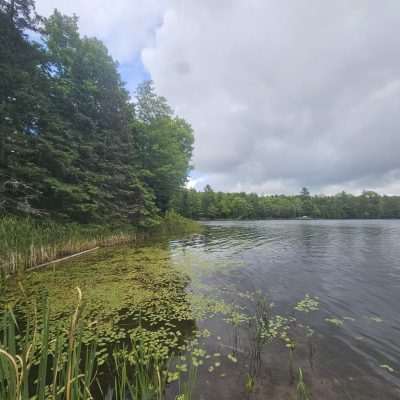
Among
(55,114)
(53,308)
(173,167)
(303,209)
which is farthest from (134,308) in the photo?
(303,209)

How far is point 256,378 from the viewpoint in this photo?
2826 millimetres

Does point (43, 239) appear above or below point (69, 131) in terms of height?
below

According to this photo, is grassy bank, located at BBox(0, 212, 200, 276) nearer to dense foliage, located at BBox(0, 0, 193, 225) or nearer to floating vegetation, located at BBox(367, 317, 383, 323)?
dense foliage, located at BBox(0, 0, 193, 225)

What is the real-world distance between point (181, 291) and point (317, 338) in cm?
350

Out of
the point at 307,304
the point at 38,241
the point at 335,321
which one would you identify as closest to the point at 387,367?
the point at 335,321

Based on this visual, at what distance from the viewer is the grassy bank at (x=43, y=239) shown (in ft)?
22.3

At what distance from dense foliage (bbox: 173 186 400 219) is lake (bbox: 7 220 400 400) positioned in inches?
2404

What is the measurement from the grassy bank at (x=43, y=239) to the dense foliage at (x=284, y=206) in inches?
2166

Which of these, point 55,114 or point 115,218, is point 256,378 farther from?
point 55,114

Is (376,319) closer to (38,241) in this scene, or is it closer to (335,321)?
(335,321)

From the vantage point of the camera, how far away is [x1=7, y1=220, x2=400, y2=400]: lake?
2.81 meters

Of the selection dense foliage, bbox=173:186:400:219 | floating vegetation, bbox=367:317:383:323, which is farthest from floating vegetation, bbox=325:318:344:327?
dense foliage, bbox=173:186:400:219

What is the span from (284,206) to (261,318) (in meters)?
87.1

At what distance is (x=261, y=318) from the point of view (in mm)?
4379
